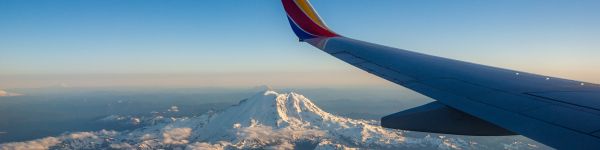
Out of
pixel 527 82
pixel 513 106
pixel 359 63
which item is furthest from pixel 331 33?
pixel 513 106

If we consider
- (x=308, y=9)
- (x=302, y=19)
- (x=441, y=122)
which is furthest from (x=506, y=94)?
(x=302, y=19)

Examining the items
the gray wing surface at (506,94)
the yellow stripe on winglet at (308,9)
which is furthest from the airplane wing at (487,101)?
the yellow stripe on winglet at (308,9)

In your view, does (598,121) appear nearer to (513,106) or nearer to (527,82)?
(513,106)

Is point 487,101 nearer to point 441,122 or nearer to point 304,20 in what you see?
point 441,122

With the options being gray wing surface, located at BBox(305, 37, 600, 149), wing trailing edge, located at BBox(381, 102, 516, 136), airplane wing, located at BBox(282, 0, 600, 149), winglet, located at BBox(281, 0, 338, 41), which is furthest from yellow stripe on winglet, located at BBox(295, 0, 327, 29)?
wing trailing edge, located at BBox(381, 102, 516, 136)

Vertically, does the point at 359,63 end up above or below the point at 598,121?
above

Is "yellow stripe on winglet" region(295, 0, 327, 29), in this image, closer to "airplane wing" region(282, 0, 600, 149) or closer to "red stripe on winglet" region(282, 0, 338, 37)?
"red stripe on winglet" region(282, 0, 338, 37)
